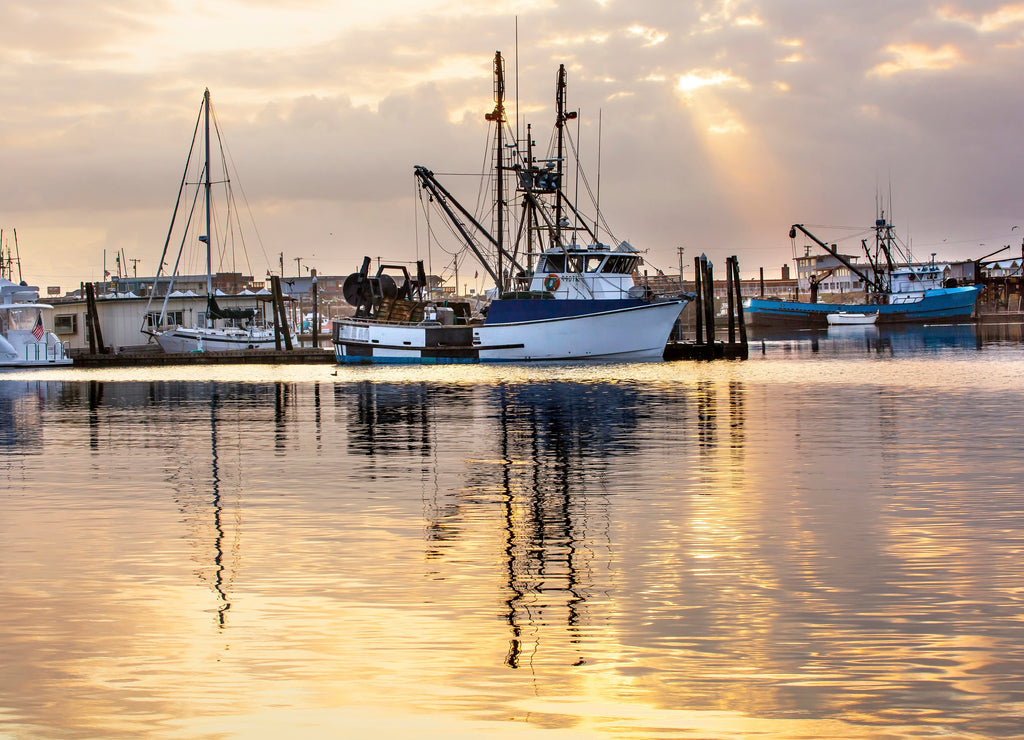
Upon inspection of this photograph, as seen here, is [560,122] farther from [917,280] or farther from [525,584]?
[917,280]

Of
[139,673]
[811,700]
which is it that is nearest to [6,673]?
[139,673]

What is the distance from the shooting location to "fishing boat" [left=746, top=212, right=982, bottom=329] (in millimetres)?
117188

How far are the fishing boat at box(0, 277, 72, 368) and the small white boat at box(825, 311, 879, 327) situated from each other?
86.5 meters

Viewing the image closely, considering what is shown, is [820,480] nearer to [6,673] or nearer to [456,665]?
[456,665]

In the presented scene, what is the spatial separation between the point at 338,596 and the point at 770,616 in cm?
344

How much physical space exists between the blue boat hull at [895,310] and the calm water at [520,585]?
102m

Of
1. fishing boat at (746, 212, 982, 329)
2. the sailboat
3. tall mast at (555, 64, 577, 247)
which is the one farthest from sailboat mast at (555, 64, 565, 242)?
fishing boat at (746, 212, 982, 329)

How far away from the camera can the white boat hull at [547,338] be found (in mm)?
53750

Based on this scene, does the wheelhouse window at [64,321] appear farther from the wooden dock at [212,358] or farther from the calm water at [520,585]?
the calm water at [520,585]

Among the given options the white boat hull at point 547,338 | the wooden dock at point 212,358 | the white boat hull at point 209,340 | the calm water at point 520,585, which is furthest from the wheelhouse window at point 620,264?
the calm water at point 520,585

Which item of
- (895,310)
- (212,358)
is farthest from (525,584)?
(895,310)

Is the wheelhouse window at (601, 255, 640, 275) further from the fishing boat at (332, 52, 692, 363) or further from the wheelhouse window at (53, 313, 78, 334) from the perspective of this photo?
the wheelhouse window at (53, 313, 78, 334)

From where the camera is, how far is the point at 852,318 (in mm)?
119000

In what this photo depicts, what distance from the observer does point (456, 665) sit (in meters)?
6.98
